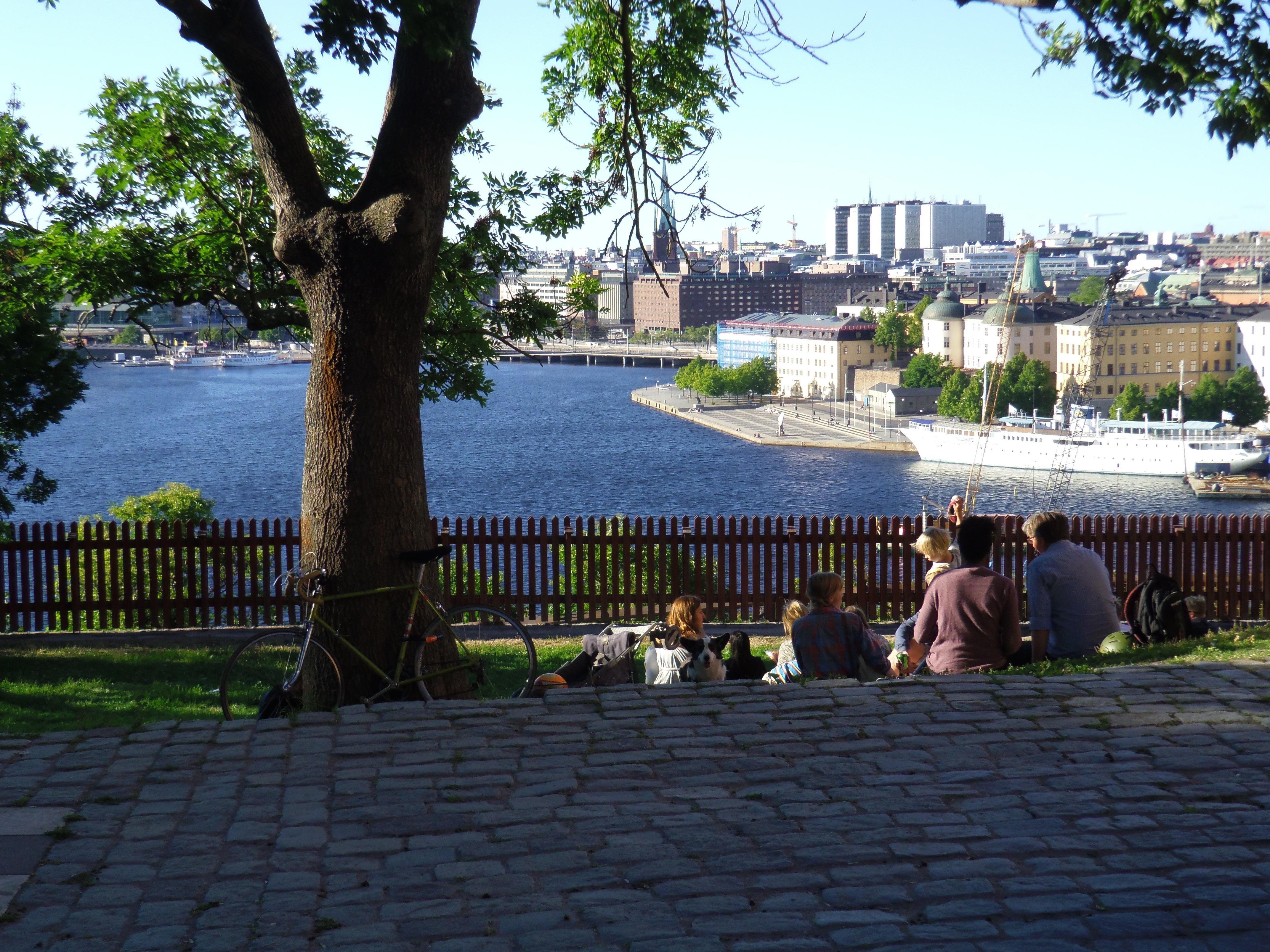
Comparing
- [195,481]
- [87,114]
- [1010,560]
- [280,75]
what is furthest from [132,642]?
[195,481]

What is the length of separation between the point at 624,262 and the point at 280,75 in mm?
2236

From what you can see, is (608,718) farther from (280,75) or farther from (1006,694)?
(280,75)

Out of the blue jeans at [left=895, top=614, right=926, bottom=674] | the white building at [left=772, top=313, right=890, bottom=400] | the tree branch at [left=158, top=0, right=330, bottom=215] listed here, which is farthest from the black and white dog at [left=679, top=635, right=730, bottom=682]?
the white building at [left=772, top=313, right=890, bottom=400]

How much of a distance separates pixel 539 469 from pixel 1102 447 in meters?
37.6

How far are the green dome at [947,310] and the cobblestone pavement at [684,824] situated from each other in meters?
128

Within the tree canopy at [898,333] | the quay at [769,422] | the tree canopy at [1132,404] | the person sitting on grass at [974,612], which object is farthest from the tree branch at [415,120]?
the tree canopy at [898,333]

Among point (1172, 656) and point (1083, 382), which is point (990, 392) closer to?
point (1083, 382)

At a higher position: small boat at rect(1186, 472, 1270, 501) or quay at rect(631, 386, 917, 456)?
quay at rect(631, 386, 917, 456)

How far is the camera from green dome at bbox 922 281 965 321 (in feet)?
421

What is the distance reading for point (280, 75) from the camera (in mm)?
5375

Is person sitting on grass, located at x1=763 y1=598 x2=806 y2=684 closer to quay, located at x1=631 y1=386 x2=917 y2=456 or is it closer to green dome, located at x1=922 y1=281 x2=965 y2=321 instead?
quay, located at x1=631 y1=386 x2=917 y2=456

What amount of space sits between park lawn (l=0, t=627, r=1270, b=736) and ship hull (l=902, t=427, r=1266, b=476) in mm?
68775

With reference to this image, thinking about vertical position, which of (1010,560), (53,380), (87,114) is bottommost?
(1010,560)

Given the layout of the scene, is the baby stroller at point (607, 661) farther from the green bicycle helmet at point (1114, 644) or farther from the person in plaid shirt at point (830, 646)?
the green bicycle helmet at point (1114, 644)
